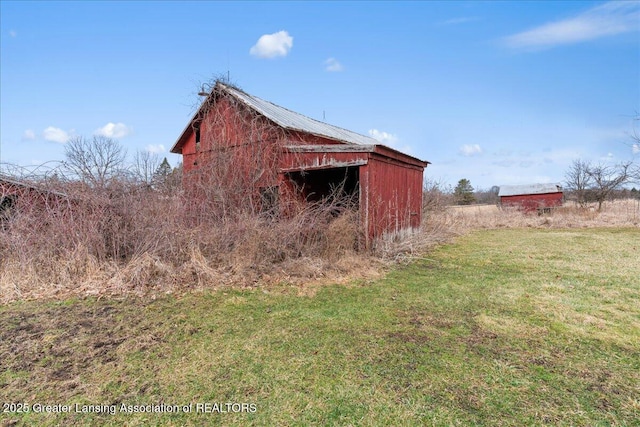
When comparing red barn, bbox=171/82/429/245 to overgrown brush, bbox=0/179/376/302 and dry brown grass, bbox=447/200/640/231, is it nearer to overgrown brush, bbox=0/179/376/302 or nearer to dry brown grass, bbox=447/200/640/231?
overgrown brush, bbox=0/179/376/302

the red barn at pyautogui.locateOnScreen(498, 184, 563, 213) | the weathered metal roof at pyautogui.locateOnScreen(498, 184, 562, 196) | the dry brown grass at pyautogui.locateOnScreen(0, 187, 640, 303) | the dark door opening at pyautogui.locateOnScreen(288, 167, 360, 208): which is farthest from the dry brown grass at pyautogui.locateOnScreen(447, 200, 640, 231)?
the dry brown grass at pyautogui.locateOnScreen(0, 187, 640, 303)

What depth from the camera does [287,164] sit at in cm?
948

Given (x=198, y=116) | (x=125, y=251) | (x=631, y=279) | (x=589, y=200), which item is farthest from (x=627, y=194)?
(x=125, y=251)

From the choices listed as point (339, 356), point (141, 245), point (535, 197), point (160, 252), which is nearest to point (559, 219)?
point (535, 197)

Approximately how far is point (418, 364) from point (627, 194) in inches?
1732

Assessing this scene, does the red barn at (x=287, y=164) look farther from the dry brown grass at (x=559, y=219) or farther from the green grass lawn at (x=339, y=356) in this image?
the dry brown grass at (x=559, y=219)

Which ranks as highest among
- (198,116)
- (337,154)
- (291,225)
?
(198,116)

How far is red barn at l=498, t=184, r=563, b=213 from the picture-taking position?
85.6 feet

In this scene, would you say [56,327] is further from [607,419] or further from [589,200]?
[589,200]

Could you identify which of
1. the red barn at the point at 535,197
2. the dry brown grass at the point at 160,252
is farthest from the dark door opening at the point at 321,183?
the red barn at the point at 535,197

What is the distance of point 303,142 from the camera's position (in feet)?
31.3

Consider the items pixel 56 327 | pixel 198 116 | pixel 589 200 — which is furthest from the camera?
pixel 589 200

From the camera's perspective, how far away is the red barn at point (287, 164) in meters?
8.28

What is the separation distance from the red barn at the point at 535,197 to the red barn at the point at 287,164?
761 inches
